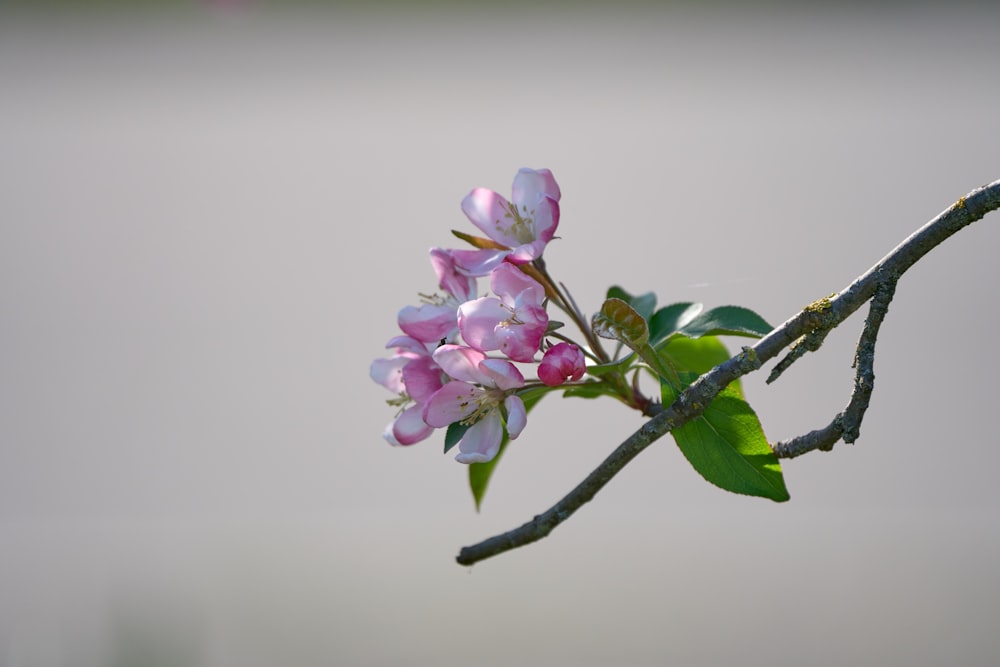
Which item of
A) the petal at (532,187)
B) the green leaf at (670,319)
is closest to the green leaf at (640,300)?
the green leaf at (670,319)

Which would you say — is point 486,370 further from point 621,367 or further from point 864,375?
point 864,375

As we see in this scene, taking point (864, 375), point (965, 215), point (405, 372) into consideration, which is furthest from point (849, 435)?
point (405, 372)

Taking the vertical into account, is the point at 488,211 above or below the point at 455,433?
above

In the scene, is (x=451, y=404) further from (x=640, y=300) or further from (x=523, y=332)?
(x=640, y=300)

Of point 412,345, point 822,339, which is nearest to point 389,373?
point 412,345

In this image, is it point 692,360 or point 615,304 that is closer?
point 615,304

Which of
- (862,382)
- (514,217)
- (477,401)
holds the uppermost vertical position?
(514,217)
